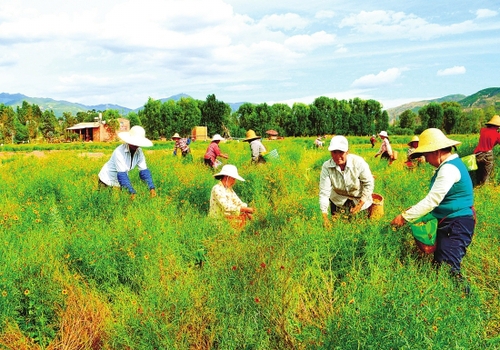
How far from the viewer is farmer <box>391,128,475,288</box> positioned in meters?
3.16

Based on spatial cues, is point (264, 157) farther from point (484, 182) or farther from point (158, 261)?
point (158, 261)

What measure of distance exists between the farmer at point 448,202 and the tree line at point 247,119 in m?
51.7

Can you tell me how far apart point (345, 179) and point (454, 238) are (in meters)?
1.32

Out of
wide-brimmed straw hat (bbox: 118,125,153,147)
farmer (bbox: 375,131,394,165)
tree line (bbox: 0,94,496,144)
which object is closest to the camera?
wide-brimmed straw hat (bbox: 118,125,153,147)

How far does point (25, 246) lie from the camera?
Answer: 374cm

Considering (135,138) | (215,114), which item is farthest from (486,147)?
(215,114)

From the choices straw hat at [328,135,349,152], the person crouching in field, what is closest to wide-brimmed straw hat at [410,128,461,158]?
straw hat at [328,135,349,152]

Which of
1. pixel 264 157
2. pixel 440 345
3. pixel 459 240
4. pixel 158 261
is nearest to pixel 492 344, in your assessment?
pixel 440 345

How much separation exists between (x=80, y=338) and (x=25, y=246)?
138cm

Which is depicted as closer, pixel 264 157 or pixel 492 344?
pixel 492 344

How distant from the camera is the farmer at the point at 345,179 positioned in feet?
13.6

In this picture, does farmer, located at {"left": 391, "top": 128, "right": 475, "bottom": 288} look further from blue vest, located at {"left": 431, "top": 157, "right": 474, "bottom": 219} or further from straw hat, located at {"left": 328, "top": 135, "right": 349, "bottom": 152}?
straw hat, located at {"left": 328, "top": 135, "right": 349, "bottom": 152}

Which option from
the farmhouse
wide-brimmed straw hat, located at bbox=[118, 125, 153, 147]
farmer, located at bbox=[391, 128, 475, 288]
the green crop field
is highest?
the farmhouse

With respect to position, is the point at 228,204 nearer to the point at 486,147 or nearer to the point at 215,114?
the point at 486,147
